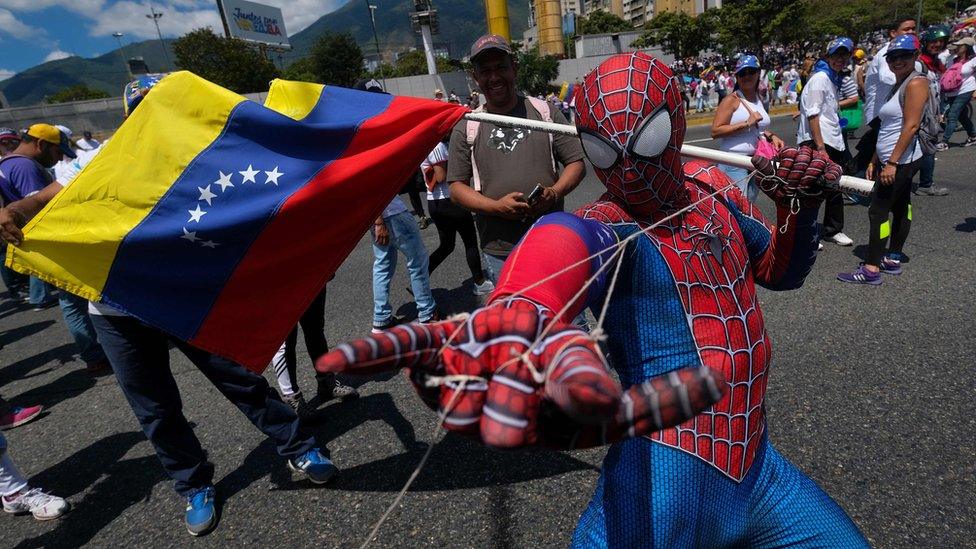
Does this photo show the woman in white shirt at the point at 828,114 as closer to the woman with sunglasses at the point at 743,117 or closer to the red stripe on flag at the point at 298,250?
the woman with sunglasses at the point at 743,117

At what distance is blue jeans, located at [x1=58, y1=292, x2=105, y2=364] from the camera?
454cm

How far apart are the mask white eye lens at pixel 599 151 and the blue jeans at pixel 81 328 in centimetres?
508

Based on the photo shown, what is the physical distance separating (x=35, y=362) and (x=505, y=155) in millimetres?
5401

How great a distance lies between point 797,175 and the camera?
4.38 feet

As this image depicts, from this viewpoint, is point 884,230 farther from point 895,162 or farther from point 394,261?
point 394,261

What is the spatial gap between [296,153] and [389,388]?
6.35 ft

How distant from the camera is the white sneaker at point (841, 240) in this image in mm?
5242

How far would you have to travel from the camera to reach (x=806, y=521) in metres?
1.29

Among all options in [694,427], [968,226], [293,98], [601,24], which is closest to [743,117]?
[968,226]

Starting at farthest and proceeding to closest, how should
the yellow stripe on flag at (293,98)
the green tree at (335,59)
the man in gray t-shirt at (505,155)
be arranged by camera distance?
the green tree at (335,59)
the man in gray t-shirt at (505,155)
the yellow stripe on flag at (293,98)

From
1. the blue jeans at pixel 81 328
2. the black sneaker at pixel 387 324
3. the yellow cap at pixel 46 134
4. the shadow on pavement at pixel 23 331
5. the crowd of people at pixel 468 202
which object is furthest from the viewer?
the shadow on pavement at pixel 23 331

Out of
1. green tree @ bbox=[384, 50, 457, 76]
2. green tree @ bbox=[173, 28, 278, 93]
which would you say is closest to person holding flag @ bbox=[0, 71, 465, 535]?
green tree @ bbox=[173, 28, 278, 93]

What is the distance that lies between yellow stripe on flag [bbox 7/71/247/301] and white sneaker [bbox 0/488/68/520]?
4.69 feet

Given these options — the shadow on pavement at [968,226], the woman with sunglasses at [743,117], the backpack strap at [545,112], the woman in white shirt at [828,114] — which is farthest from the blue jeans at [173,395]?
the shadow on pavement at [968,226]
